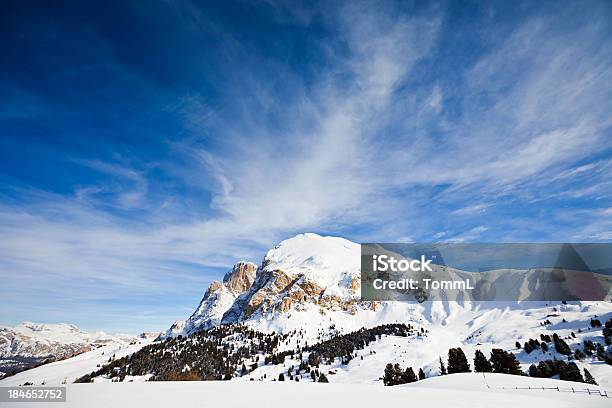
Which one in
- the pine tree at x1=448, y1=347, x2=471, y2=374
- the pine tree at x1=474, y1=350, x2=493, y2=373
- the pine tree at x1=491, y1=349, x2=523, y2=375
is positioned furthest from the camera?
the pine tree at x1=448, y1=347, x2=471, y2=374

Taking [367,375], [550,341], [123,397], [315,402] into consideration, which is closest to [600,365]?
[550,341]

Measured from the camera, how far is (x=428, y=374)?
178 m

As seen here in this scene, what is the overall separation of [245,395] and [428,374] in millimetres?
188057

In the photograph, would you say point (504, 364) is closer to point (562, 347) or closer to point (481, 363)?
point (481, 363)

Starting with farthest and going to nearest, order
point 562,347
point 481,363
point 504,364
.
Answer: point 562,347 < point 481,363 < point 504,364

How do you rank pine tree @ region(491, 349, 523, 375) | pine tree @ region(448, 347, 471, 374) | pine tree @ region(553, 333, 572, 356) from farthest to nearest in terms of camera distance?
pine tree @ region(553, 333, 572, 356) → pine tree @ region(448, 347, 471, 374) → pine tree @ region(491, 349, 523, 375)

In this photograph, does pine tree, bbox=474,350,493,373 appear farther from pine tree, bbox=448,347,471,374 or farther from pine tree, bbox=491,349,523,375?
pine tree, bbox=448,347,471,374

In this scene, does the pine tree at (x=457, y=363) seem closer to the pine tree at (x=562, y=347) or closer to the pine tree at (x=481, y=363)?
the pine tree at (x=481, y=363)

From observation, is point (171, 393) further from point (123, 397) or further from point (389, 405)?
point (389, 405)

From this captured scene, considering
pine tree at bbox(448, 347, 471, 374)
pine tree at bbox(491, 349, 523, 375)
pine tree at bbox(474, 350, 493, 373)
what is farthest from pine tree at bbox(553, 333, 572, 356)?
pine tree at bbox(474, 350, 493, 373)

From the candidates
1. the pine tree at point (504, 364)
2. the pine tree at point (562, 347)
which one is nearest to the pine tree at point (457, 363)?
the pine tree at point (504, 364)

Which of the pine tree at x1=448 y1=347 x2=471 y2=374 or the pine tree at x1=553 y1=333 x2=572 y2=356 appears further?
the pine tree at x1=553 y1=333 x2=572 y2=356

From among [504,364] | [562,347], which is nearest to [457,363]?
[504,364]

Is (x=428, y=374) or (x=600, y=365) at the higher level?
(x=600, y=365)
